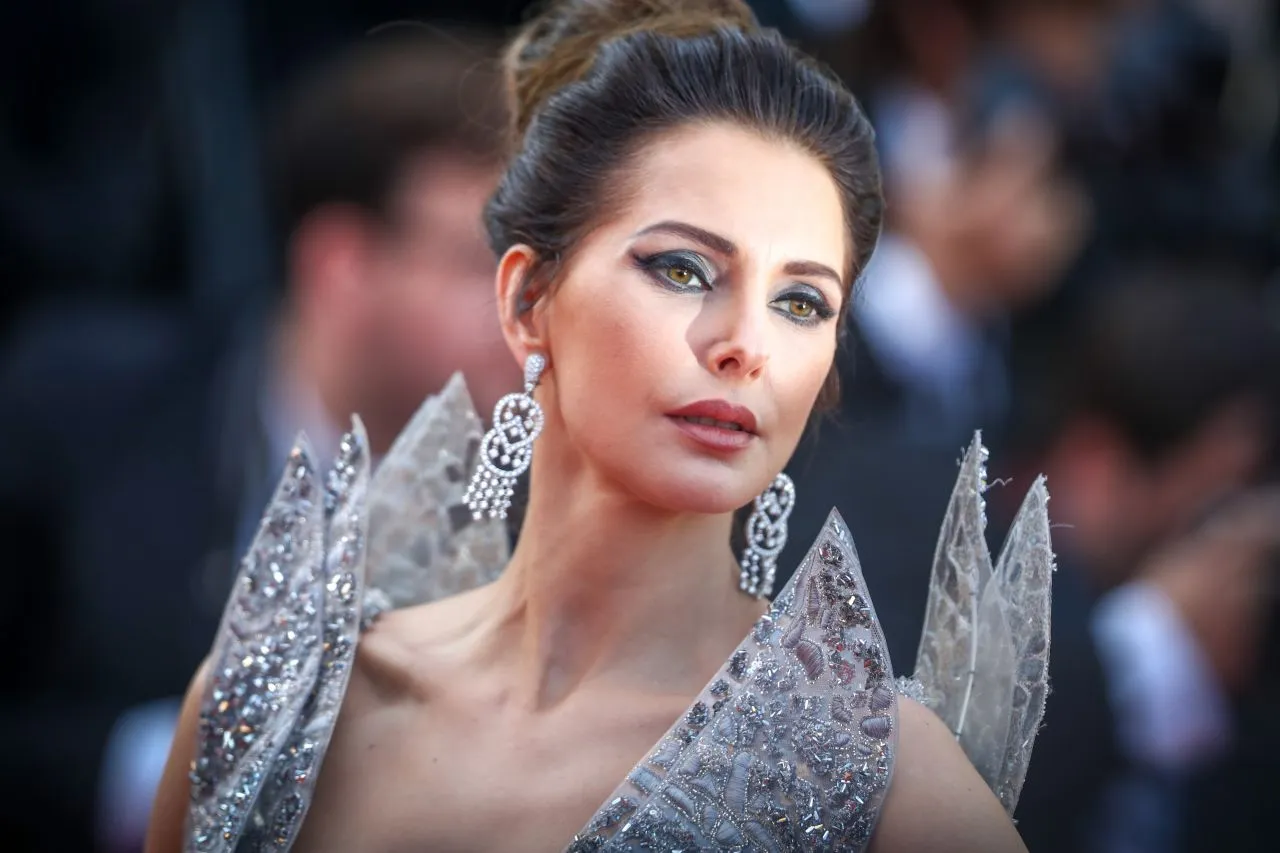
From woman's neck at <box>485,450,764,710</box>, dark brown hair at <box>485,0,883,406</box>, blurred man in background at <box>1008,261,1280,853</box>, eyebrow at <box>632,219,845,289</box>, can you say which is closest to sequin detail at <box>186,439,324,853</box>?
woman's neck at <box>485,450,764,710</box>

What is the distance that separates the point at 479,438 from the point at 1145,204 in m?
2.13

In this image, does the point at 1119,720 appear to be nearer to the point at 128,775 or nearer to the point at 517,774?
the point at 517,774

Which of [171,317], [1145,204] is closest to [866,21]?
[1145,204]

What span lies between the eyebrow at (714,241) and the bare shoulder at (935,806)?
492mm

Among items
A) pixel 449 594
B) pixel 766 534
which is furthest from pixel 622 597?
pixel 449 594

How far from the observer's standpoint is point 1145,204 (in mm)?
3947

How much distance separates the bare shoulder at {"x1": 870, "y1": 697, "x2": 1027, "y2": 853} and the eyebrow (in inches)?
19.4

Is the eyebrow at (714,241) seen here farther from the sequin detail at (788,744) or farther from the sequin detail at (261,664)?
the sequin detail at (261,664)

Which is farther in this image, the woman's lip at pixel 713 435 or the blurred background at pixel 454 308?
the blurred background at pixel 454 308

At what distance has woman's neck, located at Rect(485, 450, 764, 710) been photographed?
1.95 m

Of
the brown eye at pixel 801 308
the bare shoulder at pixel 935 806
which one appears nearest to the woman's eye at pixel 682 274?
the brown eye at pixel 801 308

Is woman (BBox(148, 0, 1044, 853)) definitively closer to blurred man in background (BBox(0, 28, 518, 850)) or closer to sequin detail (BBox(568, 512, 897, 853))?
sequin detail (BBox(568, 512, 897, 853))

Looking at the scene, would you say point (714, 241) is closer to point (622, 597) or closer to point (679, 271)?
point (679, 271)

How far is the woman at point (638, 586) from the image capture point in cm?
183
